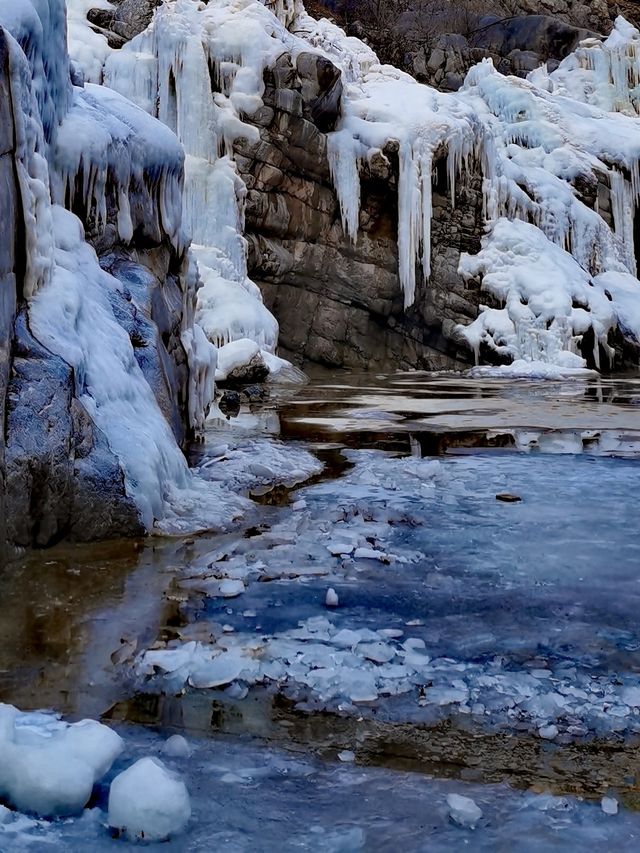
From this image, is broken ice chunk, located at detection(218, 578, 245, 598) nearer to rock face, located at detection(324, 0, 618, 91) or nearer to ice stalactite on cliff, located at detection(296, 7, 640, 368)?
ice stalactite on cliff, located at detection(296, 7, 640, 368)

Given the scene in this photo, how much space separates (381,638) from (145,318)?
10.4 feet

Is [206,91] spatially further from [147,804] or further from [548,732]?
[147,804]

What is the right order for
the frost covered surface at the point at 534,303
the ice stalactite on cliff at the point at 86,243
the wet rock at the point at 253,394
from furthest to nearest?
the frost covered surface at the point at 534,303 → the wet rock at the point at 253,394 → the ice stalactite on cliff at the point at 86,243

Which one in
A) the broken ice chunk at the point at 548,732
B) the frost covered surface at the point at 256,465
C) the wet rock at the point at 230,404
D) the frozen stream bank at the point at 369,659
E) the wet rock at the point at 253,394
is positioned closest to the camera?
the frozen stream bank at the point at 369,659

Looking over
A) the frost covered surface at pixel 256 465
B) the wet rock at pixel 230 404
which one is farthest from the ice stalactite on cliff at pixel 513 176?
the frost covered surface at pixel 256 465

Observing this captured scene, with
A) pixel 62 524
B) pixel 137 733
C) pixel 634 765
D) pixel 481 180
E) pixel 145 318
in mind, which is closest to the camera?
pixel 634 765

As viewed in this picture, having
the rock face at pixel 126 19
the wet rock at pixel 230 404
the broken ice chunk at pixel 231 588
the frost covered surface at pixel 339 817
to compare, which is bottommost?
the frost covered surface at pixel 339 817

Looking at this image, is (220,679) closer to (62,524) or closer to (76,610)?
(76,610)

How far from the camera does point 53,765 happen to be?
141 centimetres

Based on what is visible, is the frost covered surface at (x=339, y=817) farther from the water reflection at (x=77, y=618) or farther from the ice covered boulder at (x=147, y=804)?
the water reflection at (x=77, y=618)

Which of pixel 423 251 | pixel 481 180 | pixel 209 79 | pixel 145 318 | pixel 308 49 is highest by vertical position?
pixel 308 49

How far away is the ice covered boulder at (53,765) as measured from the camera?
1379 mm

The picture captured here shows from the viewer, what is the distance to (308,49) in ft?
56.9

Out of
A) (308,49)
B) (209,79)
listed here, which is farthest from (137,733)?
(308,49)
